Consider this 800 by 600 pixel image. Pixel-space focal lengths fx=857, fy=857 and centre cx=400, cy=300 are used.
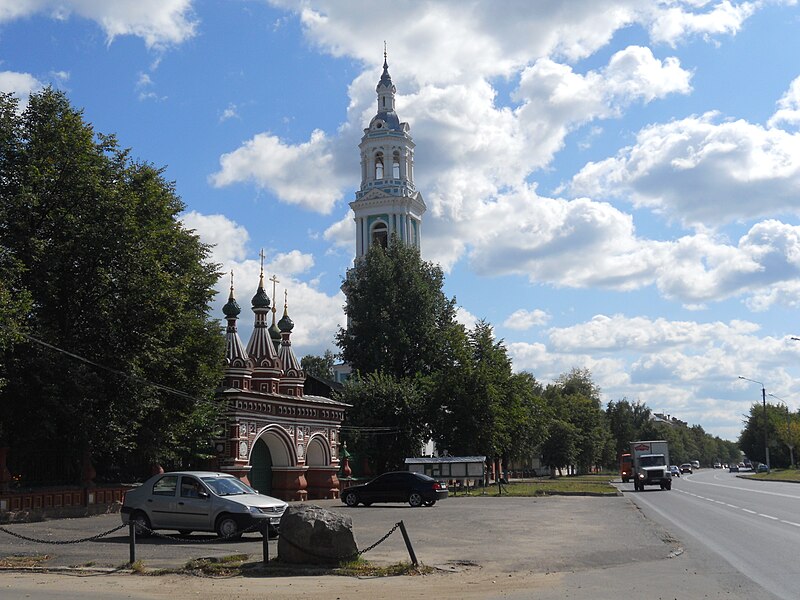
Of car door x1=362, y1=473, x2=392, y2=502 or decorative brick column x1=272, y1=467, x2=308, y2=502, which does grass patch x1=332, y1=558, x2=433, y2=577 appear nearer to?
car door x1=362, y1=473, x2=392, y2=502

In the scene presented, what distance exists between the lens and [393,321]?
6338 cm

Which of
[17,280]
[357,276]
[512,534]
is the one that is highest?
[357,276]

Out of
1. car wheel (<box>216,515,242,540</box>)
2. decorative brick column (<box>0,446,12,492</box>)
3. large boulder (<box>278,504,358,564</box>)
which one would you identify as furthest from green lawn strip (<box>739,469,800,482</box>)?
large boulder (<box>278,504,358,564</box>)

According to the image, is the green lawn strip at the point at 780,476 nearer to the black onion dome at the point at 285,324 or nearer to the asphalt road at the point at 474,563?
the black onion dome at the point at 285,324

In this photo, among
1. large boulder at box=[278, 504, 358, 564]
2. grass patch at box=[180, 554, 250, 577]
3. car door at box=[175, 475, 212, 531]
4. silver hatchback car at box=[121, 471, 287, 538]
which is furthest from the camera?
car door at box=[175, 475, 212, 531]

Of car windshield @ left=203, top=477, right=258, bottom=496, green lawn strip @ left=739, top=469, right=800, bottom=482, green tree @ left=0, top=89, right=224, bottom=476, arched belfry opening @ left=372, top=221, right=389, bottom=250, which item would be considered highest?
arched belfry opening @ left=372, top=221, right=389, bottom=250

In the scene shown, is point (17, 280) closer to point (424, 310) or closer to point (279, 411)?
point (279, 411)

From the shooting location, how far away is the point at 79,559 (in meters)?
15.2

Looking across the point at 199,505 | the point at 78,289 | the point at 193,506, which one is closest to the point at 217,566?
the point at 199,505

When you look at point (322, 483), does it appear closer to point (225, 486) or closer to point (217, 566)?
point (225, 486)

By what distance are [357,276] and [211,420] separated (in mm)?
33247

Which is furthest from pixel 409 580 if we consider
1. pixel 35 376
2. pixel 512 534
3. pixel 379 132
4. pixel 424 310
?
pixel 379 132

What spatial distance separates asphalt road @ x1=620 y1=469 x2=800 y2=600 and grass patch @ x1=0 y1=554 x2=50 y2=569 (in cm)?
1160

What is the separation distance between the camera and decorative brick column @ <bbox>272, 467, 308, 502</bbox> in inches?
1599
